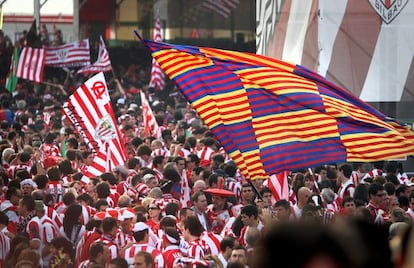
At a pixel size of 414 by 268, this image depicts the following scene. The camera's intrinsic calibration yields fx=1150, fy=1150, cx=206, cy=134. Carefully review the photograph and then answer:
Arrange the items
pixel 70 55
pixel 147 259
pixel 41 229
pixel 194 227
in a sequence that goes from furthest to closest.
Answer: pixel 70 55 → pixel 41 229 → pixel 194 227 → pixel 147 259

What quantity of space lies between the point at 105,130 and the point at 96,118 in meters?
0.54

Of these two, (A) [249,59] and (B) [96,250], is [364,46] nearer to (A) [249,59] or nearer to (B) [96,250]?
(A) [249,59]

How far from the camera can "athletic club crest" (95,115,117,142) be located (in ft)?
51.9

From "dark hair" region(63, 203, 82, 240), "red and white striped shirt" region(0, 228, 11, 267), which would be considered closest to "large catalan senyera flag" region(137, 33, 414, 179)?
"dark hair" region(63, 203, 82, 240)

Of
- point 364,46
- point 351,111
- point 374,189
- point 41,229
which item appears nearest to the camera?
point 351,111

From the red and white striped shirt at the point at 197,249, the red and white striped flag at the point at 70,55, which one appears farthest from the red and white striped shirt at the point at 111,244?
the red and white striped flag at the point at 70,55

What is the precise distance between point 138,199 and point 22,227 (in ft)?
6.54

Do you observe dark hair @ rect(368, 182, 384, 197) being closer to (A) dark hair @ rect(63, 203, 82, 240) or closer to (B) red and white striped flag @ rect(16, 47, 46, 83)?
(A) dark hair @ rect(63, 203, 82, 240)

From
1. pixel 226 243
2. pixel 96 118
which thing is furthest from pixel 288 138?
pixel 96 118

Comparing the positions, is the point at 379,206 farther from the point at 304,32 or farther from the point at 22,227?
the point at 304,32

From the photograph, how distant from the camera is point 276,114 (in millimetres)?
9242

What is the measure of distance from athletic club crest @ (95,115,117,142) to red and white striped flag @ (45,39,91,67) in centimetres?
1891

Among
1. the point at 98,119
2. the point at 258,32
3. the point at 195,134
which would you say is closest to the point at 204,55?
the point at 98,119

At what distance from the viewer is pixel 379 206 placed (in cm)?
1099
